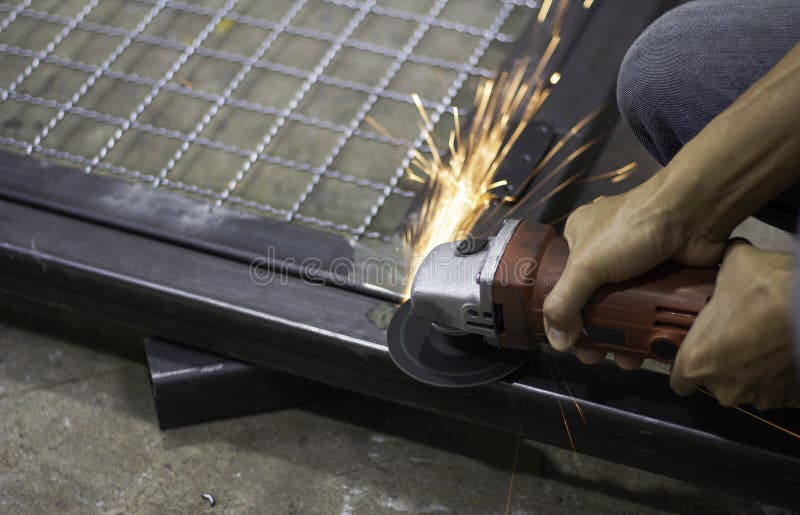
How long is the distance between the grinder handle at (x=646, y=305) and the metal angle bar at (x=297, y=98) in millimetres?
773

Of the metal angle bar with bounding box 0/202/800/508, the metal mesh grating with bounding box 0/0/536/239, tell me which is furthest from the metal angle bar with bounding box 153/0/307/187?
the metal angle bar with bounding box 0/202/800/508

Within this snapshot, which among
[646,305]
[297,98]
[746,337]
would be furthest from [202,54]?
[746,337]

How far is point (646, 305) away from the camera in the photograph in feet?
3.39

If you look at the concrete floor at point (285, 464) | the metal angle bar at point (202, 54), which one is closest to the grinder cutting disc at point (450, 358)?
the concrete floor at point (285, 464)

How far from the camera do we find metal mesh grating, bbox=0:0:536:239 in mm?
1796

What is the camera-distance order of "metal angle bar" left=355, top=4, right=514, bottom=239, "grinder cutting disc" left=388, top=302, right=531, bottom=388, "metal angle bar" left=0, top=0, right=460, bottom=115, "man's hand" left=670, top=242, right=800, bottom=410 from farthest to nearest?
"metal angle bar" left=0, top=0, right=460, bottom=115, "metal angle bar" left=355, top=4, right=514, bottom=239, "grinder cutting disc" left=388, top=302, right=531, bottom=388, "man's hand" left=670, top=242, right=800, bottom=410

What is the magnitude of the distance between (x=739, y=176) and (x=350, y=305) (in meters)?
0.57

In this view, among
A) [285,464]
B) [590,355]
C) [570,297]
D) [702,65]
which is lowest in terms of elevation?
[285,464]

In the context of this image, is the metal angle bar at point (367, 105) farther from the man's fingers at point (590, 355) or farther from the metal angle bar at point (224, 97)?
the man's fingers at point (590, 355)

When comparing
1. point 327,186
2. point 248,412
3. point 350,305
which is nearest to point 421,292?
point 350,305

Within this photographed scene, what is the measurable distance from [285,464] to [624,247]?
66 centimetres

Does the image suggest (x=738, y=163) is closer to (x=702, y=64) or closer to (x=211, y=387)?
(x=702, y=64)

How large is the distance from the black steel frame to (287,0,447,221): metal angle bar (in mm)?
155

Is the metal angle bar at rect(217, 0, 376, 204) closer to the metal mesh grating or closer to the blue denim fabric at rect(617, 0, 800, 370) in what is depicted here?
the metal mesh grating
